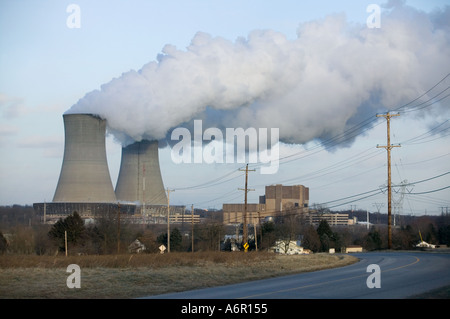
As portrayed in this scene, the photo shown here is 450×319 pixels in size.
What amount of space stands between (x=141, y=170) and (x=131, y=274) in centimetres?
2571

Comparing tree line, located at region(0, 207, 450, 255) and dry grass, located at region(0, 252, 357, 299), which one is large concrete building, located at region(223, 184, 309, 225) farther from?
dry grass, located at region(0, 252, 357, 299)

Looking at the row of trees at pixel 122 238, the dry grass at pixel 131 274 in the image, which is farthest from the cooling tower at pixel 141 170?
the dry grass at pixel 131 274

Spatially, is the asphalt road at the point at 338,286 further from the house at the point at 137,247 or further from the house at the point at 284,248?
the house at the point at 284,248

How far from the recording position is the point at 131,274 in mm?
13867

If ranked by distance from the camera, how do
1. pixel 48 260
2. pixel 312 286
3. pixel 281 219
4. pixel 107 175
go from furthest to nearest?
pixel 281 219
pixel 107 175
pixel 48 260
pixel 312 286

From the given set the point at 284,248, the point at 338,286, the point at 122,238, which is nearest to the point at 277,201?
the point at 284,248

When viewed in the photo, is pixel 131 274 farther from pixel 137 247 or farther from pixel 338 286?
pixel 137 247

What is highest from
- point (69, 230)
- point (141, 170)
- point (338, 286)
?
point (141, 170)

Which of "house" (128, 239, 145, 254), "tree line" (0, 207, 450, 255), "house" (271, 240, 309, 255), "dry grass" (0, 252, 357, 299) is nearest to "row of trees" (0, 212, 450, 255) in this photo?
"tree line" (0, 207, 450, 255)

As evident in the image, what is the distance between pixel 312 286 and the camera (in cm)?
1038

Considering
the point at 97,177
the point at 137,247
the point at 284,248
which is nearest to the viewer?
the point at 137,247
